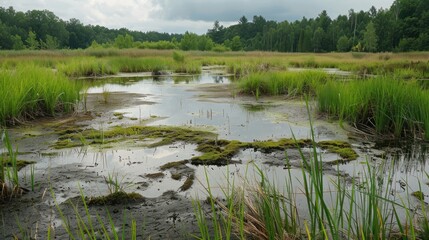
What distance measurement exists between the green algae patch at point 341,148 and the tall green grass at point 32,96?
4.54 m

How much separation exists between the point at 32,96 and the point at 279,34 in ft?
311

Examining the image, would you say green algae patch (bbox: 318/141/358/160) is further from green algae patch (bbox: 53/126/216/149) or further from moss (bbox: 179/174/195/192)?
moss (bbox: 179/174/195/192)

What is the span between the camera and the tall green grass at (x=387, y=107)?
4.79 m

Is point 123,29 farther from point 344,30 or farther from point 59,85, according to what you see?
point 59,85

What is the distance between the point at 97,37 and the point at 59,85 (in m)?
117

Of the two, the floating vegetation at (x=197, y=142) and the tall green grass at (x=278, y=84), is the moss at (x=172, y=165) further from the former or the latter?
the tall green grass at (x=278, y=84)

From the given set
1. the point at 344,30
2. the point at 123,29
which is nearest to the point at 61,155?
the point at 344,30

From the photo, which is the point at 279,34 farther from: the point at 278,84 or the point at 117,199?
the point at 117,199

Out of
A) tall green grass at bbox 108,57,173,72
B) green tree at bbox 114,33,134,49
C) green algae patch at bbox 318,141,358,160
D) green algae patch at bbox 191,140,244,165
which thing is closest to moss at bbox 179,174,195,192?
green algae patch at bbox 191,140,244,165

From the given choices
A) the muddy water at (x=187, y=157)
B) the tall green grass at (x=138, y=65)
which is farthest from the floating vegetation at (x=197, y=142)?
the tall green grass at (x=138, y=65)

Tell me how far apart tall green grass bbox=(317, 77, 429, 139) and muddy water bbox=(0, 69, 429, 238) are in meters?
0.39

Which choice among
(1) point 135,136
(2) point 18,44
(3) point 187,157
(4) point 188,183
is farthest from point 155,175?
(2) point 18,44

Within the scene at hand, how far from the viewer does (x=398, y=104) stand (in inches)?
195

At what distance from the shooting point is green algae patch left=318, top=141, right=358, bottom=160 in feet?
13.2
